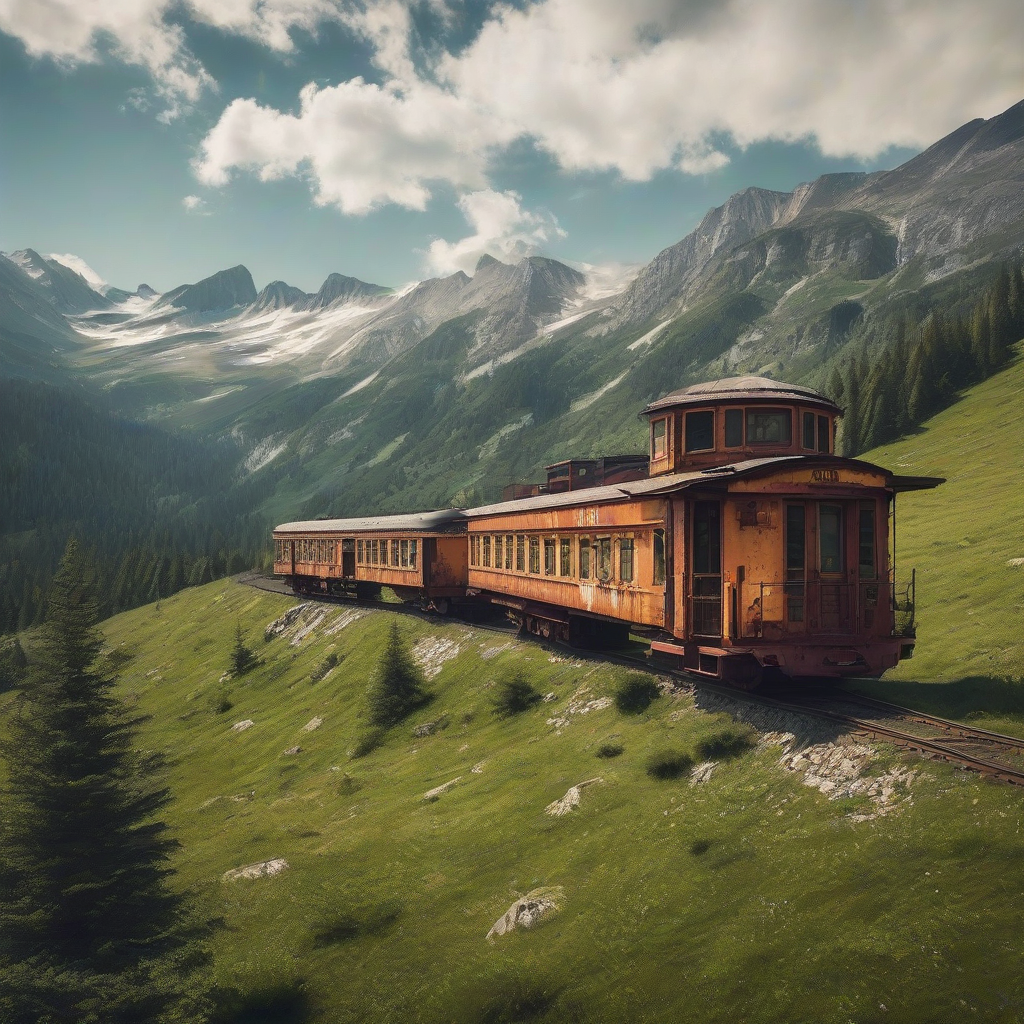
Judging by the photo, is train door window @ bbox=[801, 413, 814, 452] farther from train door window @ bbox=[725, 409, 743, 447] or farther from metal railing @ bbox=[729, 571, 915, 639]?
metal railing @ bbox=[729, 571, 915, 639]

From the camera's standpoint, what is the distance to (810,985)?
1044cm

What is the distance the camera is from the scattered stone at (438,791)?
76.7ft

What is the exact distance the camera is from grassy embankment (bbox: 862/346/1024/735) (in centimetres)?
1972

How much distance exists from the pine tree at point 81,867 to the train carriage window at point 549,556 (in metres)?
15.0

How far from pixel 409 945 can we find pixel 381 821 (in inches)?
279

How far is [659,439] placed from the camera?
26422 millimetres

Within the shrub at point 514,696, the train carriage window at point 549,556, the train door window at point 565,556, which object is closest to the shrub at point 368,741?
the shrub at point 514,696

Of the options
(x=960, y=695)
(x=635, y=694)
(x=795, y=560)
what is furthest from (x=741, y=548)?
(x=960, y=695)

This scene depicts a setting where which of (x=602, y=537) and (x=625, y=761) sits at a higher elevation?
(x=602, y=537)

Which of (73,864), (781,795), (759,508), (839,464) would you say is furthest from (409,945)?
(839,464)

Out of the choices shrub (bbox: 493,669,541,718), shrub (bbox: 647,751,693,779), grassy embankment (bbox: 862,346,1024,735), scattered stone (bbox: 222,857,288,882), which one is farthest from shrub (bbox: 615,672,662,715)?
scattered stone (bbox: 222,857,288,882)

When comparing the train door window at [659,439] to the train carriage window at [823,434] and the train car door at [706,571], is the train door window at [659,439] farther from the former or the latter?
the train car door at [706,571]

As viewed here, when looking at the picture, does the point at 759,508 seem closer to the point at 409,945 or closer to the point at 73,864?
the point at 409,945

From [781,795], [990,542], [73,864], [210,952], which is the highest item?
[990,542]
